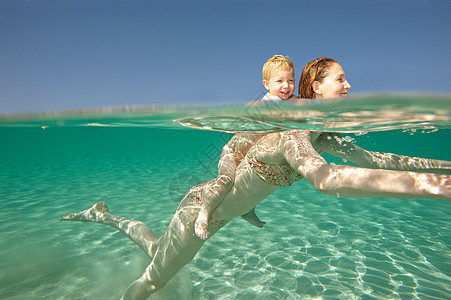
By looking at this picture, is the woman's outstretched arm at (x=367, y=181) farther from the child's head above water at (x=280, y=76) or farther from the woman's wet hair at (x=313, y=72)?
the child's head above water at (x=280, y=76)

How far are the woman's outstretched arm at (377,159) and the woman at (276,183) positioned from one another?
0.04 feet

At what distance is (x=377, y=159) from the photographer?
3891 millimetres

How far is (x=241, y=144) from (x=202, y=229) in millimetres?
1368

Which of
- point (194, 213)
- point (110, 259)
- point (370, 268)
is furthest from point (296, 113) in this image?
point (110, 259)

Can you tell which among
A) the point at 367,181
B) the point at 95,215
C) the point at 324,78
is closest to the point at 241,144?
the point at 324,78

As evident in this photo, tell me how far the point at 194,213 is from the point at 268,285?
2.50 metres

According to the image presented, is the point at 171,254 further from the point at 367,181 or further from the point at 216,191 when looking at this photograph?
the point at 367,181

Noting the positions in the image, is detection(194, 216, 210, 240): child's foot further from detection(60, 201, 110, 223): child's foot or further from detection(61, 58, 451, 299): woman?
detection(60, 201, 110, 223): child's foot

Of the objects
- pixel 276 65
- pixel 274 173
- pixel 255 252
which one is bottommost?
pixel 255 252

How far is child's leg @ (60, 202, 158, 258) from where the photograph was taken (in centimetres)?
481

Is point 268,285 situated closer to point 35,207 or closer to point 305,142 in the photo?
point 305,142

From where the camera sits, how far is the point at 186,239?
379cm

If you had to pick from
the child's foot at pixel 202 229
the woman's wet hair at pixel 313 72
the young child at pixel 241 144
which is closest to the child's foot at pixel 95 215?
the young child at pixel 241 144

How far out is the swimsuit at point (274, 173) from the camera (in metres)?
3.19
